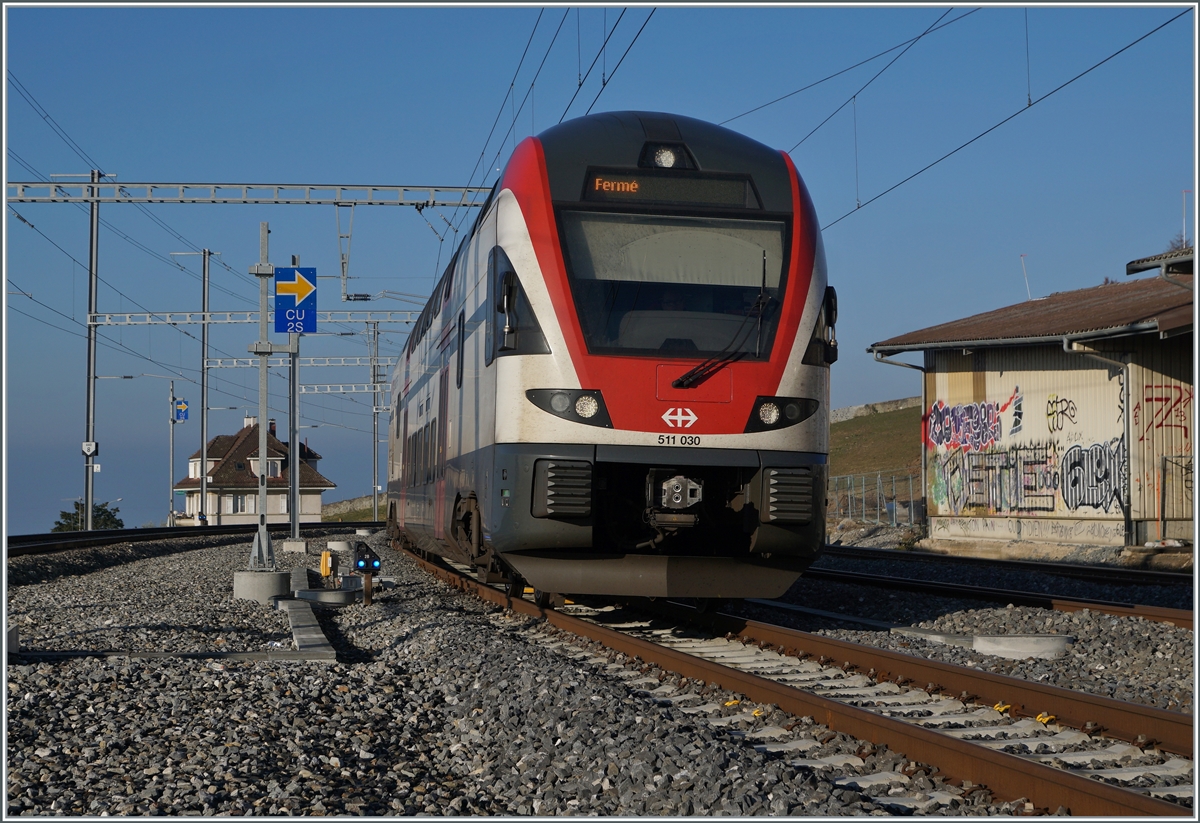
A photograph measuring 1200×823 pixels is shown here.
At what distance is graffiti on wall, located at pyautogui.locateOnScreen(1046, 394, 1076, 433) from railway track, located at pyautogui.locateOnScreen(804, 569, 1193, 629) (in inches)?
374

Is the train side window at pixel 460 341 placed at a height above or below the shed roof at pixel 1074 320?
below

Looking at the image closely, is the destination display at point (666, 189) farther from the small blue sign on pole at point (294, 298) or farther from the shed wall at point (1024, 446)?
the shed wall at point (1024, 446)

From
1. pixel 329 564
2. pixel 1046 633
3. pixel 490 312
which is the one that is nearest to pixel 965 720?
pixel 1046 633

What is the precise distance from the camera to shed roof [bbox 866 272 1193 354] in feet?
64.5

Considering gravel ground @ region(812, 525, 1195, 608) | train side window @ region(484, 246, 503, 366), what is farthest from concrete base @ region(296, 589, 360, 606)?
gravel ground @ region(812, 525, 1195, 608)

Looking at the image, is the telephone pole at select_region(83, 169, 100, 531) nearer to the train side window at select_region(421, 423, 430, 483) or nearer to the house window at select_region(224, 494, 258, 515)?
the train side window at select_region(421, 423, 430, 483)

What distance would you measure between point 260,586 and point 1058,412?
637 inches

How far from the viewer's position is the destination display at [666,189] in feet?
30.4

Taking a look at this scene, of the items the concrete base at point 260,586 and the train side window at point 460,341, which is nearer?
the train side window at point 460,341

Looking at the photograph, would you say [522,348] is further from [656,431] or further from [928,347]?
[928,347]

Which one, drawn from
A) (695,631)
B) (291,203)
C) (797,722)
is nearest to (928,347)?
(291,203)

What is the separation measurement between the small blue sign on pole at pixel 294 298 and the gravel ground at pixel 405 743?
36.0ft

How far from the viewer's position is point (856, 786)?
515cm

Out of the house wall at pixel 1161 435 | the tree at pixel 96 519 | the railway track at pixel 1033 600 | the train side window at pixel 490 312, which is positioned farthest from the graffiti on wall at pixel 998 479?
the tree at pixel 96 519
